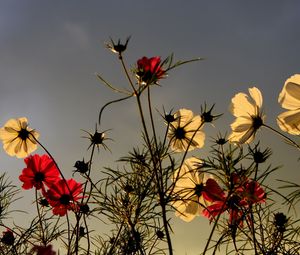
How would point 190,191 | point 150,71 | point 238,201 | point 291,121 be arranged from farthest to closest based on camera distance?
point 190,191 < point 238,201 < point 150,71 < point 291,121

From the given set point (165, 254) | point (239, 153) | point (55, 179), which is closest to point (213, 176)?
point (239, 153)

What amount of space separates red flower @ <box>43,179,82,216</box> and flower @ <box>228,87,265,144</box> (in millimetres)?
807

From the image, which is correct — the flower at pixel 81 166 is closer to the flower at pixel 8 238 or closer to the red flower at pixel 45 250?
the flower at pixel 8 238

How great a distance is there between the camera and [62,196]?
203cm

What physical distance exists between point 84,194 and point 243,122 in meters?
0.70

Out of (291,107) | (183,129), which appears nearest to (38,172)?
(183,129)

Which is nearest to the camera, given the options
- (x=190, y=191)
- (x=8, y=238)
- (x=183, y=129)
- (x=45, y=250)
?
(x=45, y=250)

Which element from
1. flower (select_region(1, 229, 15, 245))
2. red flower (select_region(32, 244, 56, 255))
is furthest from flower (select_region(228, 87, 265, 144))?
flower (select_region(1, 229, 15, 245))

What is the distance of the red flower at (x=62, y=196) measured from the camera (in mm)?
2029

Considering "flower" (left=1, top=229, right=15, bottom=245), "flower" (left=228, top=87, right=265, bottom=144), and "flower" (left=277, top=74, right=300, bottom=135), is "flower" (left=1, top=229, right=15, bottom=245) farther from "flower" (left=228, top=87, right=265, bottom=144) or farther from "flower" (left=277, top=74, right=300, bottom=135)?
"flower" (left=277, top=74, right=300, bottom=135)

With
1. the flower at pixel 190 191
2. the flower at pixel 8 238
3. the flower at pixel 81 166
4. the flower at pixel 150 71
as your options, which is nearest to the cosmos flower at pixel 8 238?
the flower at pixel 8 238

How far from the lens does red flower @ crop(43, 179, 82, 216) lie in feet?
6.66

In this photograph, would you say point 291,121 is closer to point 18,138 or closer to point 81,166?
point 81,166

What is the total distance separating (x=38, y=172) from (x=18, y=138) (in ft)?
0.67
